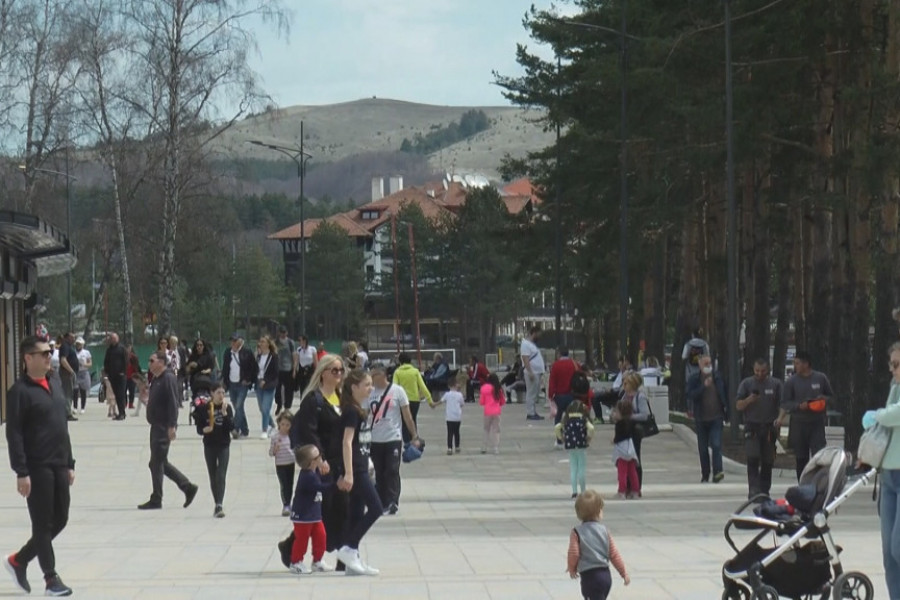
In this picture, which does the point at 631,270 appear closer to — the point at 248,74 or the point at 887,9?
the point at 248,74

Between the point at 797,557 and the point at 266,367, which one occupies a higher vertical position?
the point at 266,367

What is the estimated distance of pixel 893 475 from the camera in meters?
10.9

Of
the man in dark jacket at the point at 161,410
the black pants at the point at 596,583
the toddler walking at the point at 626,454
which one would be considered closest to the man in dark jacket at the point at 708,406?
the toddler walking at the point at 626,454

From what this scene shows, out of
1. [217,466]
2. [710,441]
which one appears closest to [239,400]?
[710,441]

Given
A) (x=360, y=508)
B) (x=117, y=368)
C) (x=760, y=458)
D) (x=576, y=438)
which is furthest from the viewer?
(x=117, y=368)

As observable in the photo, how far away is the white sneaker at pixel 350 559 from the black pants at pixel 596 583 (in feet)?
10.4

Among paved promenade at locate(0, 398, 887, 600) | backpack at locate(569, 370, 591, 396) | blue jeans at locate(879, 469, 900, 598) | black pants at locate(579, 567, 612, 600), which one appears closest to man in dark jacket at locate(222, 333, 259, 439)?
paved promenade at locate(0, 398, 887, 600)

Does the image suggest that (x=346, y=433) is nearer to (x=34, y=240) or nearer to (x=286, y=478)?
(x=286, y=478)

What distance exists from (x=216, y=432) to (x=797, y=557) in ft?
31.6

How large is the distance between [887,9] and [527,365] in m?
11.8

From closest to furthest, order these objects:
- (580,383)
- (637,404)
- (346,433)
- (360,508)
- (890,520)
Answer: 1. (890,520)
2. (346,433)
3. (360,508)
4. (637,404)
5. (580,383)

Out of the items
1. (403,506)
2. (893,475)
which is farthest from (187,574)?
(403,506)

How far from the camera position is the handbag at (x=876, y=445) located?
35.7ft

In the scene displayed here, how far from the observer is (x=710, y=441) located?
24.8 meters
